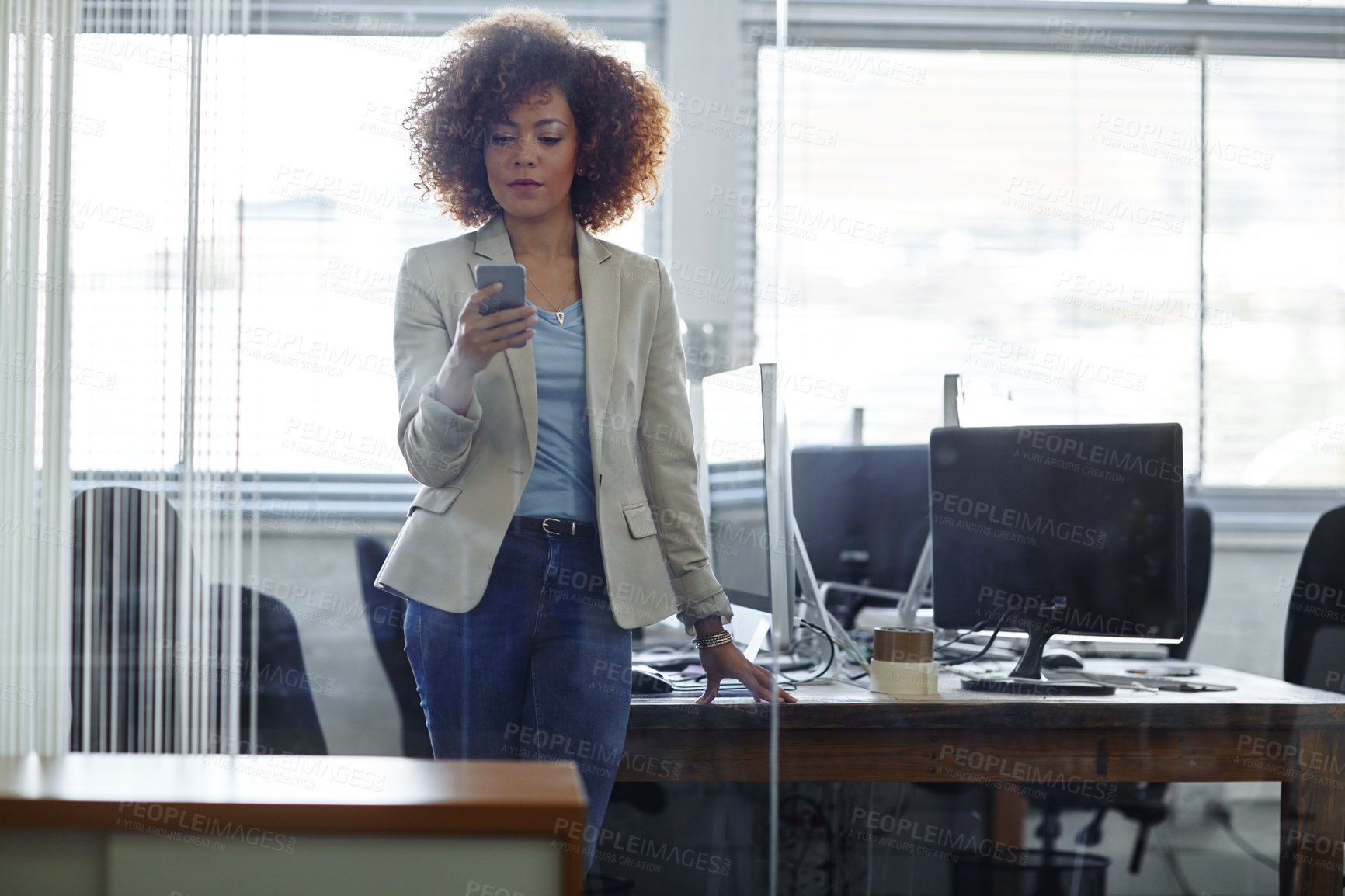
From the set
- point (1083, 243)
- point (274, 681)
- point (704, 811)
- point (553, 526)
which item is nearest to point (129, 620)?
point (274, 681)

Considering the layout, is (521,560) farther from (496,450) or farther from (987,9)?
(987,9)

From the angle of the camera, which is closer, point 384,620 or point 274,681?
point 274,681

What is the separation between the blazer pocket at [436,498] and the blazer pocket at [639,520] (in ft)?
0.74

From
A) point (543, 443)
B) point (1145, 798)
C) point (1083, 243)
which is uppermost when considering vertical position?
point (1083, 243)

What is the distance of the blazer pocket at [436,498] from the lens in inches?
56.9

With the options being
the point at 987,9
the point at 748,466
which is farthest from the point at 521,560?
the point at 987,9

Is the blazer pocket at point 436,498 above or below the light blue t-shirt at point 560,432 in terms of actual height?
below

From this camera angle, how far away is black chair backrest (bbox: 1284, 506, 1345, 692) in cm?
248

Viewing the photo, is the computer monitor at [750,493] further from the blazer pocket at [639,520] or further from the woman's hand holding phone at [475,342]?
the woman's hand holding phone at [475,342]

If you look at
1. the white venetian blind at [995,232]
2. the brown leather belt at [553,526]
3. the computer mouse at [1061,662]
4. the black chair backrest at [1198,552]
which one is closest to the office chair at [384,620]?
the brown leather belt at [553,526]

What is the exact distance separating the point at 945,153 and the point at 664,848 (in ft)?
7.91

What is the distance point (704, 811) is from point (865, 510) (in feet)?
2.42

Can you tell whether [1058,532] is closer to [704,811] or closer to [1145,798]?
[704,811]

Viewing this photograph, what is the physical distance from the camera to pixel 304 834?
32.3 inches
